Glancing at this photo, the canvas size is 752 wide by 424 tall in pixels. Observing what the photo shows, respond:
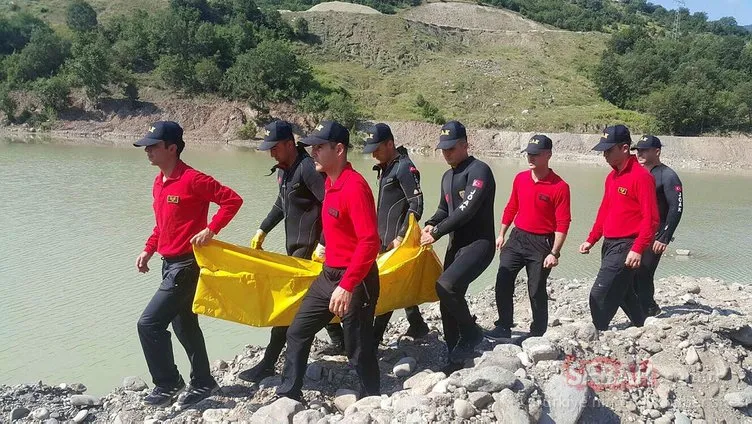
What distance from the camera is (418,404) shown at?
3.42 metres

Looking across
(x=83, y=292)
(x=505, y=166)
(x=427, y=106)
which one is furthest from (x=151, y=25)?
(x=83, y=292)

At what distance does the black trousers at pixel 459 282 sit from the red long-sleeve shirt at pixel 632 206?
4.57 feet

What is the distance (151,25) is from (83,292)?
52359 mm

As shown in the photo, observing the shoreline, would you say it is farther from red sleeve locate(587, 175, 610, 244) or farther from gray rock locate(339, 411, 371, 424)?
gray rock locate(339, 411, 371, 424)

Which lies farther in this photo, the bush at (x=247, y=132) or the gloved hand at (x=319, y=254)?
the bush at (x=247, y=132)

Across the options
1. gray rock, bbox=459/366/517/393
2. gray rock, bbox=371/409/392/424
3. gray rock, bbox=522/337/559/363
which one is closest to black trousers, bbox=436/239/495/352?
gray rock, bbox=522/337/559/363

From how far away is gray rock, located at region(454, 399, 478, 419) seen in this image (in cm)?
339

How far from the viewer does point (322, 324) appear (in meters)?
3.91

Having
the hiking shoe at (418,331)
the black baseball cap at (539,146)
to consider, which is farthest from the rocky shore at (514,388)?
the black baseball cap at (539,146)

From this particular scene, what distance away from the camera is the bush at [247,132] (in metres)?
40.5

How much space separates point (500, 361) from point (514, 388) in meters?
0.45

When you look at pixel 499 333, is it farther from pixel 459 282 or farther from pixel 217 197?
pixel 217 197

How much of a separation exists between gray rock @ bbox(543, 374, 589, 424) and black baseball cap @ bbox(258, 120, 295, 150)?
2.76 meters

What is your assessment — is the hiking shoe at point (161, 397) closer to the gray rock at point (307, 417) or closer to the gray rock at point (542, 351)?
the gray rock at point (307, 417)
